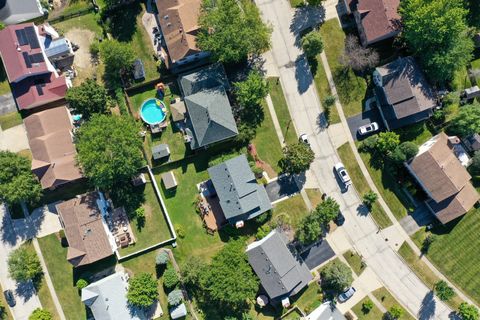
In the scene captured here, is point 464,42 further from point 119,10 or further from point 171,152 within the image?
point 119,10

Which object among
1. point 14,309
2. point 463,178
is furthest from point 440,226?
point 14,309

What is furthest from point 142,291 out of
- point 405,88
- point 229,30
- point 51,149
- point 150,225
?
point 405,88

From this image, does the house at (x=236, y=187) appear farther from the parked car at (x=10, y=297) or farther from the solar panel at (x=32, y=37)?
the parked car at (x=10, y=297)

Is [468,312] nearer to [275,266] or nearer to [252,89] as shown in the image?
[275,266]

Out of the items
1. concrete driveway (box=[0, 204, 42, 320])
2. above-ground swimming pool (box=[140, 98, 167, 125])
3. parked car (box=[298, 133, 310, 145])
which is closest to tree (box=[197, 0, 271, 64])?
above-ground swimming pool (box=[140, 98, 167, 125])

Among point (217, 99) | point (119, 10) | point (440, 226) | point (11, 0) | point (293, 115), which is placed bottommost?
point (440, 226)

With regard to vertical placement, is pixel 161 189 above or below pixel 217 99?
below

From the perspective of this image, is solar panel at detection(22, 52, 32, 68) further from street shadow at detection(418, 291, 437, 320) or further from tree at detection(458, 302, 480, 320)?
tree at detection(458, 302, 480, 320)
